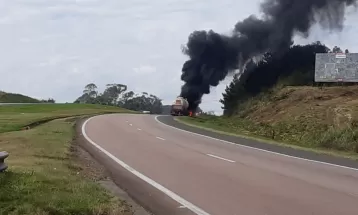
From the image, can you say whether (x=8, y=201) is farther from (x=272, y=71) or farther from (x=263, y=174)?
(x=272, y=71)

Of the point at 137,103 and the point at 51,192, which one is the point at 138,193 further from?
the point at 137,103

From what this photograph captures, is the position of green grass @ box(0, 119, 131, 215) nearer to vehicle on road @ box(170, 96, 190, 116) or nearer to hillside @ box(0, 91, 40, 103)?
vehicle on road @ box(170, 96, 190, 116)

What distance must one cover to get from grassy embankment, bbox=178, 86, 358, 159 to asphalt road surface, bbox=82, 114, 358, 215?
6686mm

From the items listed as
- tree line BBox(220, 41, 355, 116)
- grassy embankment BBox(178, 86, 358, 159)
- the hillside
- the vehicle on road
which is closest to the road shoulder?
grassy embankment BBox(178, 86, 358, 159)

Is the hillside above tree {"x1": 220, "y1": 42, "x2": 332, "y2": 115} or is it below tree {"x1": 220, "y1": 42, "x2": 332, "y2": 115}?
below

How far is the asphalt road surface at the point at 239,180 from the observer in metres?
9.41

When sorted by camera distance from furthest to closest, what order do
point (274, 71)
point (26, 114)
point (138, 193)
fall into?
point (274, 71) < point (26, 114) < point (138, 193)

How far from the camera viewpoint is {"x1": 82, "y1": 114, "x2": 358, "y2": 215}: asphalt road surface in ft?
30.9

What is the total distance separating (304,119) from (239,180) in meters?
25.1

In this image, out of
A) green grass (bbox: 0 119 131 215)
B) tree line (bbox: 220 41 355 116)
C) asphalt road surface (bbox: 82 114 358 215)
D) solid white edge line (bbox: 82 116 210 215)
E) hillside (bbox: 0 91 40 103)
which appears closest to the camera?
green grass (bbox: 0 119 131 215)

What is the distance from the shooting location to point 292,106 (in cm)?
4197

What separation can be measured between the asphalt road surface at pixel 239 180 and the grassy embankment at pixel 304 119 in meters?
6.69

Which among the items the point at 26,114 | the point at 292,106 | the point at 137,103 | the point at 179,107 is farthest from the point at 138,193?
the point at 137,103

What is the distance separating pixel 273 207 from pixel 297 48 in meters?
48.1
